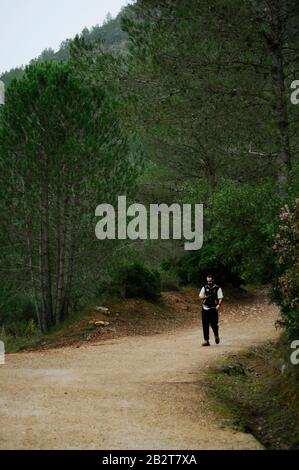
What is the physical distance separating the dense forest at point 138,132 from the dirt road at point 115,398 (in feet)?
8.24

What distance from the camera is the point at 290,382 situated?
27.4 feet

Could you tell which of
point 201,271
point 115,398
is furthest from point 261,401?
point 201,271

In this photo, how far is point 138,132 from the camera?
17875mm

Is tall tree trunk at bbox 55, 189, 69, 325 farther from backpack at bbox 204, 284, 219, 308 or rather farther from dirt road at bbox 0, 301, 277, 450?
backpack at bbox 204, 284, 219, 308

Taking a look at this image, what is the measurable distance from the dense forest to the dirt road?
2.51 metres

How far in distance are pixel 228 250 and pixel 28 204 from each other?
7.82m

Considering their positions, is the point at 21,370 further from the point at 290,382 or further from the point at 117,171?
the point at 117,171

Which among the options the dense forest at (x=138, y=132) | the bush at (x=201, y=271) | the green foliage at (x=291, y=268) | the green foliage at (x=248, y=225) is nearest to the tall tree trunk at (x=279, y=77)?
the dense forest at (x=138, y=132)

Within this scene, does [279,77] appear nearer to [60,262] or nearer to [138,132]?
[138,132]

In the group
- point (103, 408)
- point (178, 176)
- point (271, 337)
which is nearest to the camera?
point (103, 408)

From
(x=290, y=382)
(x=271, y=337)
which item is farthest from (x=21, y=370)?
(x=271, y=337)

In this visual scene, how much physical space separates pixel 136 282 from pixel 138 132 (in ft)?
17.0

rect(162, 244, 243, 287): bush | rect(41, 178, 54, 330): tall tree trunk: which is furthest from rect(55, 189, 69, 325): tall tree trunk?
rect(162, 244, 243, 287): bush

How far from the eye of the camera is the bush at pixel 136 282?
19.4 m
